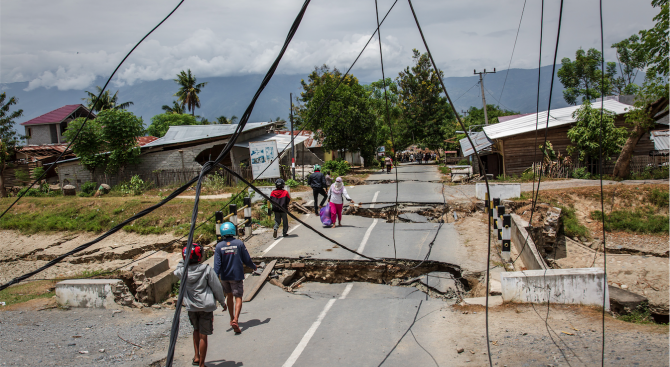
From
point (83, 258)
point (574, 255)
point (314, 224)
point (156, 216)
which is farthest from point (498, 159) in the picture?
point (83, 258)

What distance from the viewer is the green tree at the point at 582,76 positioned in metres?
46.0

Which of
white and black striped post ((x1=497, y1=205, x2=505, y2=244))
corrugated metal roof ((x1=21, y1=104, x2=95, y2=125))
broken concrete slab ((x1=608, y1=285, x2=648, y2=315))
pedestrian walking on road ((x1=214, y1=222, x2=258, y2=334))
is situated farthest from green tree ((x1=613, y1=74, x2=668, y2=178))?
corrugated metal roof ((x1=21, y1=104, x2=95, y2=125))

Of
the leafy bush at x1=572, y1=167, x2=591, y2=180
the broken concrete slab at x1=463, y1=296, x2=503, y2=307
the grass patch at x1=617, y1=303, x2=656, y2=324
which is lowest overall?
the grass patch at x1=617, y1=303, x2=656, y2=324

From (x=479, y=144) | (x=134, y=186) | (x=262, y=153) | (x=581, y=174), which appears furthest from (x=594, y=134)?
(x=134, y=186)

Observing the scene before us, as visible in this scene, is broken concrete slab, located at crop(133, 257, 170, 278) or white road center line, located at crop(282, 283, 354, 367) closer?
white road center line, located at crop(282, 283, 354, 367)

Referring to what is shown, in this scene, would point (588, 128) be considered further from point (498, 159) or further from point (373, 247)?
point (373, 247)

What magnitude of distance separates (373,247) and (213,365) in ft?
17.4

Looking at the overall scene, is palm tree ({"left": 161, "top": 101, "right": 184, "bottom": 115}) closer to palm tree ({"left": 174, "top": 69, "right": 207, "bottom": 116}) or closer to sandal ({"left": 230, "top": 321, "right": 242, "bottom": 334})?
palm tree ({"left": 174, "top": 69, "right": 207, "bottom": 116})

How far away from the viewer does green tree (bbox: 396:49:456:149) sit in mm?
51094

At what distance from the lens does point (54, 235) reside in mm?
16328

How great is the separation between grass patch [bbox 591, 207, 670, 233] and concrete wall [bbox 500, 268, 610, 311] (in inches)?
343

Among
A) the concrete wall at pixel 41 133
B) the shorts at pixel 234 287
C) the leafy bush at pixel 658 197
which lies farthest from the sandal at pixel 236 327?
the concrete wall at pixel 41 133

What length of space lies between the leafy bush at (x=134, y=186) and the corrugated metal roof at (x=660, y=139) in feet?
94.0

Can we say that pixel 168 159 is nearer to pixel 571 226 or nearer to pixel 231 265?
pixel 231 265
